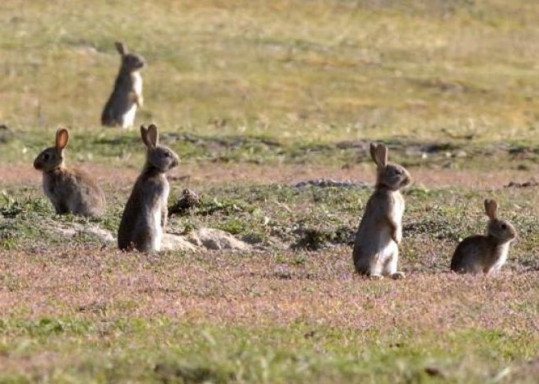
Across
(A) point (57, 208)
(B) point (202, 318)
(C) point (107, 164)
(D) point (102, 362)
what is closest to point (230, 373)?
(D) point (102, 362)

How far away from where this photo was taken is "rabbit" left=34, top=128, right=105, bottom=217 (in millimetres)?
21047

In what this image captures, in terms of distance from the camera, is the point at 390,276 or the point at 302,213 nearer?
the point at 390,276

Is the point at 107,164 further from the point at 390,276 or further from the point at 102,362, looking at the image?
the point at 102,362

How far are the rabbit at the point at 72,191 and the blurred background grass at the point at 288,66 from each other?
49.2 feet

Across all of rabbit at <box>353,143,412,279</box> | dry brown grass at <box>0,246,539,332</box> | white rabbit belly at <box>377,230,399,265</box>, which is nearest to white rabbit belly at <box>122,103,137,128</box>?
dry brown grass at <box>0,246,539,332</box>

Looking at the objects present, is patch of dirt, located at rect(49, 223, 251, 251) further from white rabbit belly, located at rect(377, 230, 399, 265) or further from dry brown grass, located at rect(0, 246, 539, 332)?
white rabbit belly, located at rect(377, 230, 399, 265)

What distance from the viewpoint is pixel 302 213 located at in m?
22.2

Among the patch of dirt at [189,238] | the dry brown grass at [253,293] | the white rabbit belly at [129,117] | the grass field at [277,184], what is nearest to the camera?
the grass field at [277,184]

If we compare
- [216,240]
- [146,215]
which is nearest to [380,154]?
[146,215]

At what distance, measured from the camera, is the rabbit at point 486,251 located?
17.5m

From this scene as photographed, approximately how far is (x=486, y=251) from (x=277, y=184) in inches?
381

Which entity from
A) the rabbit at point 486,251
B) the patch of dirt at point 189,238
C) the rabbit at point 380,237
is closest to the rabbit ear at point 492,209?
the rabbit at point 486,251

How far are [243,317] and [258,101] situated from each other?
110 ft

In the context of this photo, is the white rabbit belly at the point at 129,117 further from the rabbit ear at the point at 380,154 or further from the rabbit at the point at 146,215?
the rabbit ear at the point at 380,154
